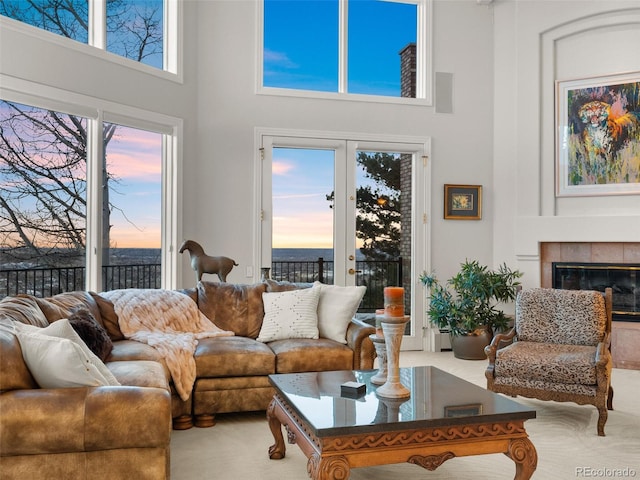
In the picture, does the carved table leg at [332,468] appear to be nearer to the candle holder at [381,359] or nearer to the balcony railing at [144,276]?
the candle holder at [381,359]

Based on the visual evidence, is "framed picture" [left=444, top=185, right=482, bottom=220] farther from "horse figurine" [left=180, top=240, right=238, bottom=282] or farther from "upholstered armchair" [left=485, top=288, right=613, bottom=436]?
"horse figurine" [left=180, top=240, right=238, bottom=282]

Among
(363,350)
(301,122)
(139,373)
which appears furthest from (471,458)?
(301,122)

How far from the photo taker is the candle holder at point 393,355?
274 cm

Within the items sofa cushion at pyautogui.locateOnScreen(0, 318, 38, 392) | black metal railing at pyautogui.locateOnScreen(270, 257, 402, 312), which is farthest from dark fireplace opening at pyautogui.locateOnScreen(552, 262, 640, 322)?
sofa cushion at pyautogui.locateOnScreen(0, 318, 38, 392)

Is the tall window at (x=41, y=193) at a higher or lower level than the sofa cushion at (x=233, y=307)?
higher

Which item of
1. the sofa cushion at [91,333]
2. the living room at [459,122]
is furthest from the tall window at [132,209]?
the sofa cushion at [91,333]

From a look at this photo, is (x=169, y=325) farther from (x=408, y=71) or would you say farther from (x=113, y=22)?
(x=408, y=71)

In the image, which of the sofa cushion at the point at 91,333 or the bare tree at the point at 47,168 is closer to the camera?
the sofa cushion at the point at 91,333

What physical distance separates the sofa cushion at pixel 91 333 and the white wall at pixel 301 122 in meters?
2.36

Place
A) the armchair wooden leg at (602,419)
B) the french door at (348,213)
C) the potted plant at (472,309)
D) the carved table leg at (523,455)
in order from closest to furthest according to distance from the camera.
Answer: the carved table leg at (523,455)
the armchair wooden leg at (602,419)
the potted plant at (472,309)
the french door at (348,213)

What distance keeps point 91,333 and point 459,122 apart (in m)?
4.81

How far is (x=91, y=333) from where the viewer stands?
3.41 meters

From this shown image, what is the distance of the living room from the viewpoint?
5.95 meters

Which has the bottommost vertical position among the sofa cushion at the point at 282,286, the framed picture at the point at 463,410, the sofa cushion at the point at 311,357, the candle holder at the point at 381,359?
the sofa cushion at the point at 311,357
